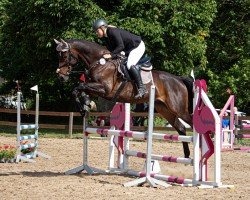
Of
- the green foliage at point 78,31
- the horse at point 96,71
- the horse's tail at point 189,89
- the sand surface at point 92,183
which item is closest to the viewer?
the sand surface at point 92,183

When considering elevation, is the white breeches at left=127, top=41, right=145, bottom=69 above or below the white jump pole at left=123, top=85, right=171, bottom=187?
above

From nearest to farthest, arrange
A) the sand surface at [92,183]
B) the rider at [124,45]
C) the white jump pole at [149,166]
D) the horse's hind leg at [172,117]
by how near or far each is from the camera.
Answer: the sand surface at [92,183], the white jump pole at [149,166], the rider at [124,45], the horse's hind leg at [172,117]

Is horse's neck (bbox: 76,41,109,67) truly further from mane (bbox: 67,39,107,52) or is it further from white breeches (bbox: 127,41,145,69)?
white breeches (bbox: 127,41,145,69)

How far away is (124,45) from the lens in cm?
1062

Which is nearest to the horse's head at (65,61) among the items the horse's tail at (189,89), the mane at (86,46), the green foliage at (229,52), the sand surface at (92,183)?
the mane at (86,46)

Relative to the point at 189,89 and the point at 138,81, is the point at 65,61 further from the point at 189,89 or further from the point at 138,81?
the point at 189,89

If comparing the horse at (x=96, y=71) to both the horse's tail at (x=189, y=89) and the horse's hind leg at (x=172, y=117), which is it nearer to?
the horse's hind leg at (x=172, y=117)

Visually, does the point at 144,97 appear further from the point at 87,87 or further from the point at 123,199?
the point at 123,199

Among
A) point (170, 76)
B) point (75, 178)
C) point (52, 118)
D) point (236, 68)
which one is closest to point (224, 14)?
point (236, 68)

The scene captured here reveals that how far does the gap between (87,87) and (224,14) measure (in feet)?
78.9

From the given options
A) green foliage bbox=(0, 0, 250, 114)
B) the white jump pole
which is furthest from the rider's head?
green foliage bbox=(0, 0, 250, 114)

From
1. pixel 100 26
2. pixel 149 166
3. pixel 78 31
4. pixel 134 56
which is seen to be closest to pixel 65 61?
pixel 100 26

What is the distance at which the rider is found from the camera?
10.1 metres

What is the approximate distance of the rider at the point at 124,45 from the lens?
33.3ft
